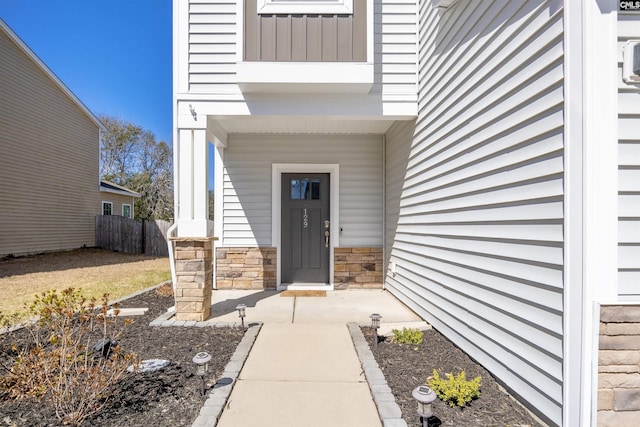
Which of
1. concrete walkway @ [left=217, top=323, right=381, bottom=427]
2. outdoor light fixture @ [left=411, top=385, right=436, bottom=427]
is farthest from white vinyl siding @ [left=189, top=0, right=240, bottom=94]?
outdoor light fixture @ [left=411, top=385, right=436, bottom=427]

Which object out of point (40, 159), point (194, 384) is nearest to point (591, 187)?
point (194, 384)

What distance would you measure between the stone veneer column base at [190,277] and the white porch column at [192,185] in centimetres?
13

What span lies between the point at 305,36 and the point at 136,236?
11.4 metres

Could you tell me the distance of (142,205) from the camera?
20.8 m

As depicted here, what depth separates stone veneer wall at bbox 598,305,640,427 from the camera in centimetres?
168

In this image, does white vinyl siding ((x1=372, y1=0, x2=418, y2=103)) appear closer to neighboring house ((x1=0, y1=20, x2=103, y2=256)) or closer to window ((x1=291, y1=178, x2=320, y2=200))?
window ((x1=291, y1=178, x2=320, y2=200))

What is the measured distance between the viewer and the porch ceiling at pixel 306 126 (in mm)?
4809

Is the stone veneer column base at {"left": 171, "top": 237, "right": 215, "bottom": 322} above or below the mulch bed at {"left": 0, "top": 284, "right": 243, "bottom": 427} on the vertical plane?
above

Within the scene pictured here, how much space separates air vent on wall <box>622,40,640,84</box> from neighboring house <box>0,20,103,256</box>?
514 inches

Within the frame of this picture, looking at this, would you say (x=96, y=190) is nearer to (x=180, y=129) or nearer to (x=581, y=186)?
(x=180, y=129)

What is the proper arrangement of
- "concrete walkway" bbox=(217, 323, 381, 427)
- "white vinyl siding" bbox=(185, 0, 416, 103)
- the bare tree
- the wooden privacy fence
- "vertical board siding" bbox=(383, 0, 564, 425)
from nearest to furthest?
"vertical board siding" bbox=(383, 0, 564, 425), "concrete walkway" bbox=(217, 323, 381, 427), "white vinyl siding" bbox=(185, 0, 416, 103), the wooden privacy fence, the bare tree

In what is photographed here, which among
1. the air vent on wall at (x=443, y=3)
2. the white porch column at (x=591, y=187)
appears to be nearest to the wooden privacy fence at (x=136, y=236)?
the air vent on wall at (x=443, y=3)

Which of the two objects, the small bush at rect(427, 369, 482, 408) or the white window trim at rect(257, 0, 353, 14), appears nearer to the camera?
the small bush at rect(427, 369, 482, 408)

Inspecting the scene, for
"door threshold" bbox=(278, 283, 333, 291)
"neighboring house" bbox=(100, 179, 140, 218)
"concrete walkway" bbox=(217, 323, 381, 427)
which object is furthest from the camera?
"neighboring house" bbox=(100, 179, 140, 218)
